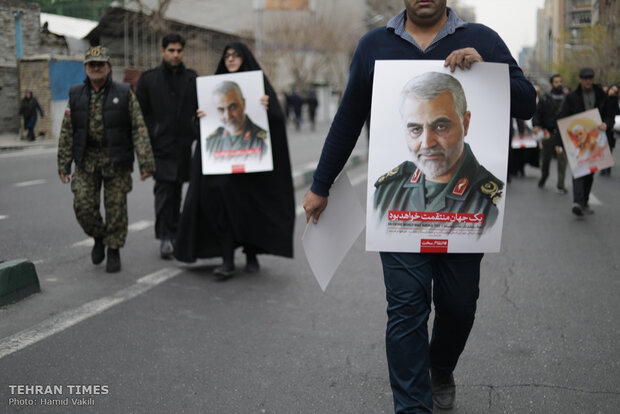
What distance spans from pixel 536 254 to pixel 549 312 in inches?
90.3

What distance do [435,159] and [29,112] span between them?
77.4 feet

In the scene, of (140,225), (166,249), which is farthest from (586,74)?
(166,249)

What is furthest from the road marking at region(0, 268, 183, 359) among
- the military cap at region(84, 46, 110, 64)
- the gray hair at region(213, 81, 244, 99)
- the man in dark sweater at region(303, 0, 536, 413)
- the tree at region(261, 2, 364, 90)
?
the tree at region(261, 2, 364, 90)

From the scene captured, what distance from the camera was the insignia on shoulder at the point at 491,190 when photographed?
3.12m

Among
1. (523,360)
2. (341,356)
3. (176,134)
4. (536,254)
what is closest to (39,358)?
(341,356)

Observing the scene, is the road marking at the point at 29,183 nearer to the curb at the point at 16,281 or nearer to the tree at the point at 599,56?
the curb at the point at 16,281

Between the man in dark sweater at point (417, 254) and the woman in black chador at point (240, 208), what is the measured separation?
3153mm

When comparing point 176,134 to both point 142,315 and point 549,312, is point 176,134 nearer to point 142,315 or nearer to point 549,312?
point 142,315

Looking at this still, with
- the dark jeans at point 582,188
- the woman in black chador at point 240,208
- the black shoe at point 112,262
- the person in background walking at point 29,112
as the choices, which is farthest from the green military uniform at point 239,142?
the person in background walking at point 29,112

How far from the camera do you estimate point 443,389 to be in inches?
142

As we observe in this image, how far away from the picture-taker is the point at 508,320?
522 centimetres

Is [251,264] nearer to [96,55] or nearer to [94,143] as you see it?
[94,143]

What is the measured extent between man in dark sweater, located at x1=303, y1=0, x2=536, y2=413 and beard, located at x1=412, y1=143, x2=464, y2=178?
1.07 ft

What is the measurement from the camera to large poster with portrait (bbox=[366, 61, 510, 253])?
3078mm
